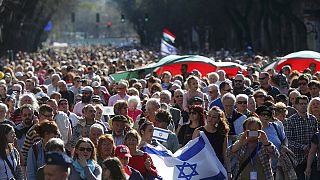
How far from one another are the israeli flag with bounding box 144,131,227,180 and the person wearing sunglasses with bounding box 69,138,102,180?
1.47 metres

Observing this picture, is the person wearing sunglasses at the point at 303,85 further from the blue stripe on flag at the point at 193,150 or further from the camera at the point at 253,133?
the camera at the point at 253,133

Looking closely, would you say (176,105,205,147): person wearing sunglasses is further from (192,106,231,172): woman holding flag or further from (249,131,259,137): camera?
(249,131,259,137): camera

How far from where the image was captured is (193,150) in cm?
1204

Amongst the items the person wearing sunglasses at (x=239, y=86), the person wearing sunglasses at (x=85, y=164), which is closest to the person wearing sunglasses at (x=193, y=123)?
the person wearing sunglasses at (x=85, y=164)

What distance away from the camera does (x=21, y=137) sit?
13211mm

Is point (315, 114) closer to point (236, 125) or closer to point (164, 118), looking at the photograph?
point (236, 125)

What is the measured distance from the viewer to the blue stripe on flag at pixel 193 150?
12.0 m

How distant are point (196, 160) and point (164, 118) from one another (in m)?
1.22

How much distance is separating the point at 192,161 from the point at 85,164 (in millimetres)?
2087

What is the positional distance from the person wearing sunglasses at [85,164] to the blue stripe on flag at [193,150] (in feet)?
6.00

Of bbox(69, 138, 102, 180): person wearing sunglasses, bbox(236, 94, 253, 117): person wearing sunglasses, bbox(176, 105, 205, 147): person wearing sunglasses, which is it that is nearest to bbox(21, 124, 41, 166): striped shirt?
bbox(176, 105, 205, 147): person wearing sunglasses

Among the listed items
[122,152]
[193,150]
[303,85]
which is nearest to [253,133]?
[193,150]

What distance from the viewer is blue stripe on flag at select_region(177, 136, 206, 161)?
1198 cm

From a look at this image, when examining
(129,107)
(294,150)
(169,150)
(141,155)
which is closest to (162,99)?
(129,107)
